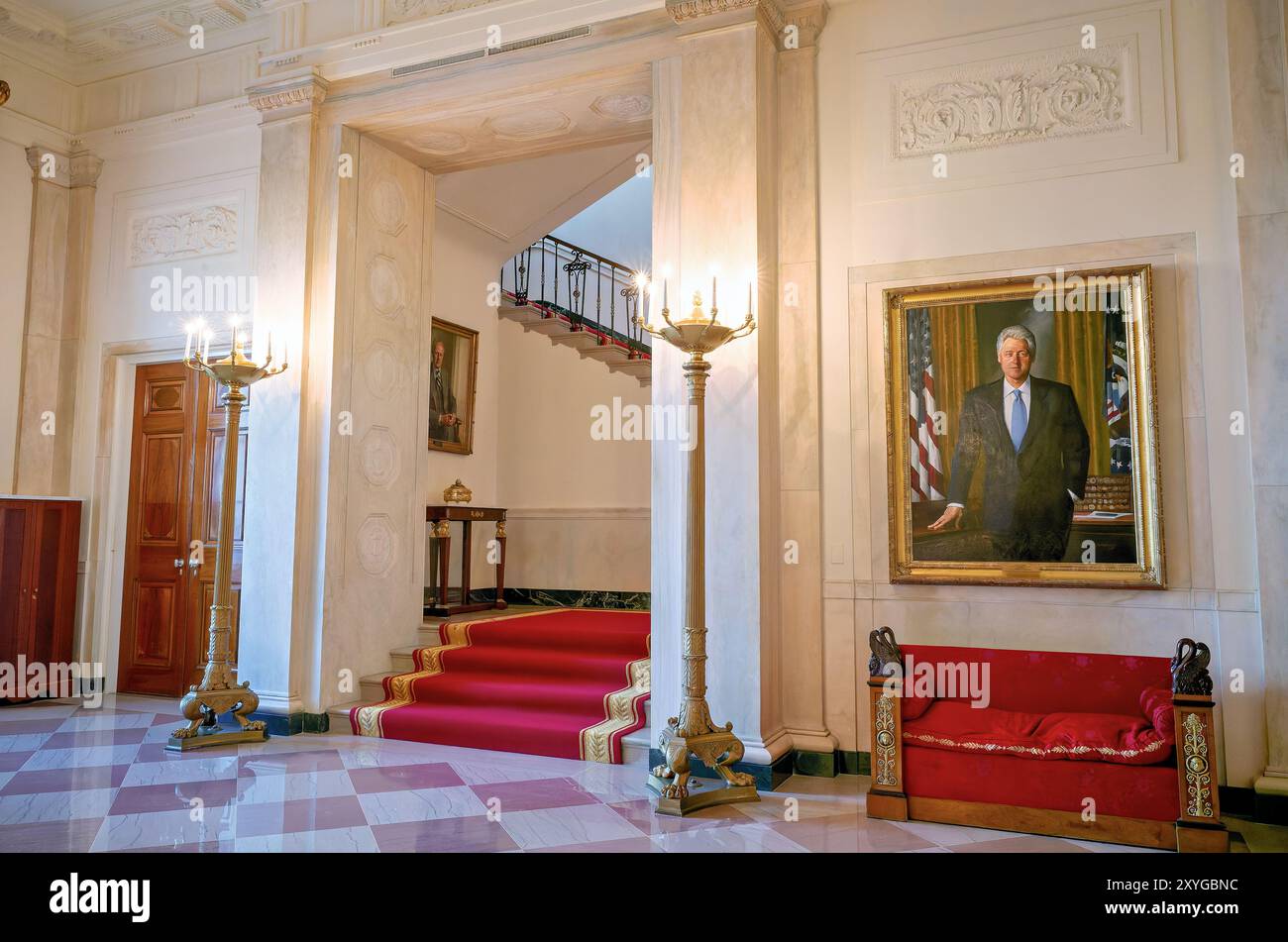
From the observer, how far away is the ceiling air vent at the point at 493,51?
5.45 metres

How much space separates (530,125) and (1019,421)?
362 centimetres

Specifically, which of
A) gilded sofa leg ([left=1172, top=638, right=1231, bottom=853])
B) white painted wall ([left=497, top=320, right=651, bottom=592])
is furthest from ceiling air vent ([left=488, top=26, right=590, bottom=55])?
gilded sofa leg ([left=1172, top=638, right=1231, bottom=853])

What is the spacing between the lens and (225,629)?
219 inches

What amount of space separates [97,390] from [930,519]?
6.47 meters

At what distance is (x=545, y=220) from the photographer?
8938 millimetres

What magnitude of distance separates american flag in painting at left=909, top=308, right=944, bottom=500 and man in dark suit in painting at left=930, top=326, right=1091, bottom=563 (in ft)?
0.33

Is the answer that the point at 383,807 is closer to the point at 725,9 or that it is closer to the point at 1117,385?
the point at 1117,385

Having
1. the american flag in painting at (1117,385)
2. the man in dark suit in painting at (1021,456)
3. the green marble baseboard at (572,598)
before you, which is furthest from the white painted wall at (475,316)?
the american flag in painting at (1117,385)

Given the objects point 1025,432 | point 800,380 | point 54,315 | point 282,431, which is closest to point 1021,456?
point 1025,432

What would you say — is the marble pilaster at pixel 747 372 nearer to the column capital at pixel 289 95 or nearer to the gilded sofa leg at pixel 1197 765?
the gilded sofa leg at pixel 1197 765

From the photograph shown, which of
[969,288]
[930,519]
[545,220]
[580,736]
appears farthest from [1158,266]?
[545,220]

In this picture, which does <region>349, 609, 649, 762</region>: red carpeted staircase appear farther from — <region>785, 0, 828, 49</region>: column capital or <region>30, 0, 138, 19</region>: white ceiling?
<region>30, 0, 138, 19</region>: white ceiling

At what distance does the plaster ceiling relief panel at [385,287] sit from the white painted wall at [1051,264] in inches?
124

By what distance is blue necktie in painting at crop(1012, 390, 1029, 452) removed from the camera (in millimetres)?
4617
